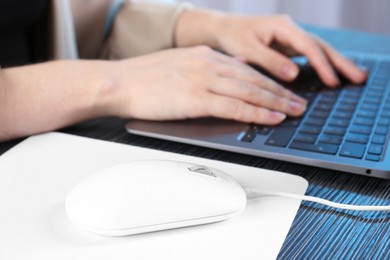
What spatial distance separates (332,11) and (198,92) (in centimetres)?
146

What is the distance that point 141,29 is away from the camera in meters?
0.92

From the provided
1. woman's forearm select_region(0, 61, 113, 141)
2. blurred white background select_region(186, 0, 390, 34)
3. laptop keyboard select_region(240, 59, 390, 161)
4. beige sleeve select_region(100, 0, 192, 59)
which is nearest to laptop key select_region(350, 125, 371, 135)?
laptop keyboard select_region(240, 59, 390, 161)

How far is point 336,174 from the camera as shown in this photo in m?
0.53

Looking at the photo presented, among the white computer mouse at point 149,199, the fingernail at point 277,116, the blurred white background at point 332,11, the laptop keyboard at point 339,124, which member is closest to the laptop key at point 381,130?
the laptop keyboard at point 339,124

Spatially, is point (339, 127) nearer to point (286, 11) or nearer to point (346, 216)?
point (346, 216)

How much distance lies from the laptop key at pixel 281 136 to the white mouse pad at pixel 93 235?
0.17 ft

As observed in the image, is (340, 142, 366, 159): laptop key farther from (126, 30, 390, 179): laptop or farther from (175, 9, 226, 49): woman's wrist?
(175, 9, 226, 49): woman's wrist

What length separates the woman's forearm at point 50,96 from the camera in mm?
579

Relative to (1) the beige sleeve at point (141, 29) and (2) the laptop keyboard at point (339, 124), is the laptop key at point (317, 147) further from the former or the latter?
(1) the beige sleeve at point (141, 29)

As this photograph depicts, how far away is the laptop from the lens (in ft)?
1.72

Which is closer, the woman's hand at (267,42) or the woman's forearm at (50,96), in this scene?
the woman's forearm at (50,96)

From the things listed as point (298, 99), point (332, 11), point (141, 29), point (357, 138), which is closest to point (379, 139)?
point (357, 138)

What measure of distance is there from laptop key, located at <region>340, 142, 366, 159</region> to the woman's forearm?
0.28 metres

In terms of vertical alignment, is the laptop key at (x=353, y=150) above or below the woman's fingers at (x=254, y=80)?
below
